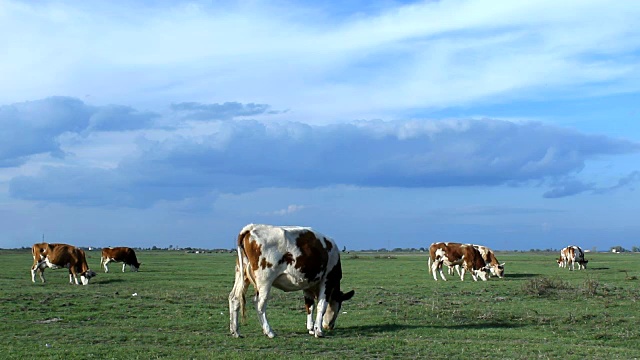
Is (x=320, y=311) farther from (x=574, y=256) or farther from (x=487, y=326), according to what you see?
(x=574, y=256)

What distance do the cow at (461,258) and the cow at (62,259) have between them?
19.8m

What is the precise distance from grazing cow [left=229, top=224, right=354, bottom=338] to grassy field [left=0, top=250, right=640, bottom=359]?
2.44 feet

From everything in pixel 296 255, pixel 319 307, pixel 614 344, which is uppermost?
pixel 296 255

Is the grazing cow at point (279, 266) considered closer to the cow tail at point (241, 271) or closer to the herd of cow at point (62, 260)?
the cow tail at point (241, 271)

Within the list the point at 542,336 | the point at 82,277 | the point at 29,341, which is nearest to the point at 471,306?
the point at 542,336

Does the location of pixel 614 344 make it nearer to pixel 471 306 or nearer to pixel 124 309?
pixel 471 306

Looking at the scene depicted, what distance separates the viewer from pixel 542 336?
56.9 ft

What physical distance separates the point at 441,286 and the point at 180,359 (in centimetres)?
2161

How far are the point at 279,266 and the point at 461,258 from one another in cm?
2494

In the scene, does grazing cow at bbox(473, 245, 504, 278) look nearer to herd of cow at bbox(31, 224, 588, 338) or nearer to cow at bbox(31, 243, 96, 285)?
cow at bbox(31, 243, 96, 285)

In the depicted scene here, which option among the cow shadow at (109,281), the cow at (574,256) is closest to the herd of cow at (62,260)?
the cow shadow at (109,281)

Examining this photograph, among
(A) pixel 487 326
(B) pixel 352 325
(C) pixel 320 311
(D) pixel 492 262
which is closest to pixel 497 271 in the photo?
(D) pixel 492 262

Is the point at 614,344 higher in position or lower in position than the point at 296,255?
lower

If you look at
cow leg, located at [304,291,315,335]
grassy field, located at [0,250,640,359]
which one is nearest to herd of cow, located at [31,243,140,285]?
grassy field, located at [0,250,640,359]
